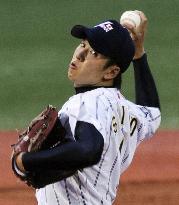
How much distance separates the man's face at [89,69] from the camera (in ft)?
11.0

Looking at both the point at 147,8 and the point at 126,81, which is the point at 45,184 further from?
the point at 147,8

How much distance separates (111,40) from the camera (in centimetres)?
336

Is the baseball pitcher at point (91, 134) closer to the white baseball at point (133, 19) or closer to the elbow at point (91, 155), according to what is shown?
the elbow at point (91, 155)

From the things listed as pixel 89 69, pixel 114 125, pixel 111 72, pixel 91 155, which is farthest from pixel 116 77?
pixel 91 155

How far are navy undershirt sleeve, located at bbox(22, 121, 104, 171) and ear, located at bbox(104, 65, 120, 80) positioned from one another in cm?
46

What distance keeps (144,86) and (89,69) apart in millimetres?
685

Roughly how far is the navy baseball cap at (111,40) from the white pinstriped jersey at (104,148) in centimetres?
15

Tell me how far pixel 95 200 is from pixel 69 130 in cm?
37

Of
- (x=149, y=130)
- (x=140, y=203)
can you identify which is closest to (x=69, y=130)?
(x=149, y=130)

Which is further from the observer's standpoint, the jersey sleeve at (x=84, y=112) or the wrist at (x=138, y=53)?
the wrist at (x=138, y=53)

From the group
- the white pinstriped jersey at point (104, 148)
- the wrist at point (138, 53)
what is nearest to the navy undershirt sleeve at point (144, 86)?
the wrist at point (138, 53)

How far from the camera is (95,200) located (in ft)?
10.9

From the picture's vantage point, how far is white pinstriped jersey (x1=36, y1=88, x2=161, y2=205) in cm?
315

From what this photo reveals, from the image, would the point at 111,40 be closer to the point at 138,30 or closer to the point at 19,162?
the point at 138,30
